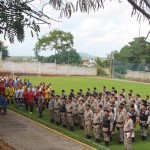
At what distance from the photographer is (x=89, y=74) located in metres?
54.8

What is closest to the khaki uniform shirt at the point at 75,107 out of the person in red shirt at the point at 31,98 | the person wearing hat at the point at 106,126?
the person wearing hat at the point at 106,126

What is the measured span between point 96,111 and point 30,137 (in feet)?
8.54

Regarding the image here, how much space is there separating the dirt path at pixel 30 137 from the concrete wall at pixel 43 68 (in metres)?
33.0

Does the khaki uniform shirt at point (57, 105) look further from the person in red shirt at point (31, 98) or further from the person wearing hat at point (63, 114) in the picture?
the person in red shirt at point (31, 98)

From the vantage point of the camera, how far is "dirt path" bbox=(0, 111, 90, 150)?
11.7 m

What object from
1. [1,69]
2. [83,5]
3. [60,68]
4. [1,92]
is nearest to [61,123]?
[1,92]

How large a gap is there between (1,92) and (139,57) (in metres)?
38.4

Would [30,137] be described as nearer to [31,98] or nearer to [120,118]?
[120,118]

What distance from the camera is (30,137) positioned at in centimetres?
1296

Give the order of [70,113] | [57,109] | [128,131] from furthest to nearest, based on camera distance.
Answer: [57,109] → [70,113] → [128,131]

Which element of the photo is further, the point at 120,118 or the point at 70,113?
the point at 70,113

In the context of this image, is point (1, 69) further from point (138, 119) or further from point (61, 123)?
point (138, 119)

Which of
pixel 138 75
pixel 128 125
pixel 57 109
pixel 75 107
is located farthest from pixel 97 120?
pixel 138 75

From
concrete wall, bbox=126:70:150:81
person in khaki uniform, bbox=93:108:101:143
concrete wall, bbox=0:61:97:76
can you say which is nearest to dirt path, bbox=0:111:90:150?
person in khaki uniform, bbox=93:108:101:143
